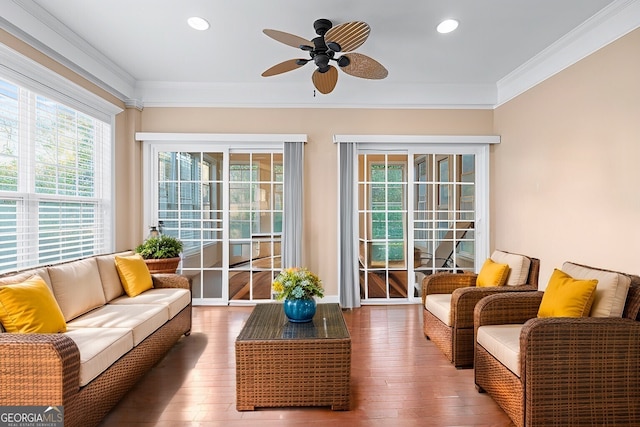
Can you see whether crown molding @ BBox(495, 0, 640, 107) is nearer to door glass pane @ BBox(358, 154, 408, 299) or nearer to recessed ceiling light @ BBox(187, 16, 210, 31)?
door glass pane @ BBox(358, 154, 408, 299)

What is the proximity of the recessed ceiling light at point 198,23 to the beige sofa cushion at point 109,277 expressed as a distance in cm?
231

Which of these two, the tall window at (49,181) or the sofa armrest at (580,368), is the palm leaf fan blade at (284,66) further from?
the sofa armrest at (580,368)

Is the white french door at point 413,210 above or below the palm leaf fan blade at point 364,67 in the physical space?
below

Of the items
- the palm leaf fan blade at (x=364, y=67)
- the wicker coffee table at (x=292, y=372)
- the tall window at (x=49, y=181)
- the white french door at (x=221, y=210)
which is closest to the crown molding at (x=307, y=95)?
the white french door at (x=221, y=210)

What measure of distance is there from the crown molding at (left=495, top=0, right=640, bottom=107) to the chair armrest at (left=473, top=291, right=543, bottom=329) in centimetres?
228

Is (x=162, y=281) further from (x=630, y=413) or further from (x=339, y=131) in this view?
(x=630, y=413)

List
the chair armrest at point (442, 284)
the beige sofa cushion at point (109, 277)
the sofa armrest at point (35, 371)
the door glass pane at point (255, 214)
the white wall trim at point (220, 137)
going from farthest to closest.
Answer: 1. the door glass pane at point (255, 214)
2. the white wall trim at point (220, 137)
3. the chair armrest at point (442, 284)
4. the beige sofa cushion at point (109, 277)
5. the sofa armrest at point (35, 371)

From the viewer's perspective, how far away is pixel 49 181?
3.14 m

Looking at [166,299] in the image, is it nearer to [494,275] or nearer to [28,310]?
[28,310]

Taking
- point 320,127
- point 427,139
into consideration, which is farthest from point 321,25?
point 427,139

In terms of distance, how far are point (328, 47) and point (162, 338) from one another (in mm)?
2747

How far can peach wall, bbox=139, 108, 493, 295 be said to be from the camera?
4531 mm

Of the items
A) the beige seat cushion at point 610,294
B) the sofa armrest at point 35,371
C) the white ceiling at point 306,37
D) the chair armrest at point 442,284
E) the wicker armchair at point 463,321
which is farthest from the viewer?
the chair armrest at point 442,284

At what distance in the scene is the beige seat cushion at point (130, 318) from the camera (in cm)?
245
